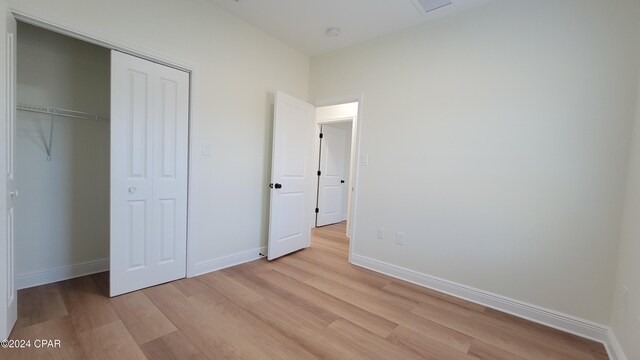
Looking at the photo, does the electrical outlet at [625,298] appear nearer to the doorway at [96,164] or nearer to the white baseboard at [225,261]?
the white baseboard at [225,261]

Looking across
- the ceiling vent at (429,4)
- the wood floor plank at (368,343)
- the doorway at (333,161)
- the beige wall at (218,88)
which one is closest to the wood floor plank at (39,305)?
the beige wall at (218,88)

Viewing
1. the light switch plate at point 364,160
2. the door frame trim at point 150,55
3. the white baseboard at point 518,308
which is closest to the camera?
the door frame trim at point 150,55

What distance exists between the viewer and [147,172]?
86.4 inches

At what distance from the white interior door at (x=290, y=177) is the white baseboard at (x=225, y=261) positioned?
21 cm

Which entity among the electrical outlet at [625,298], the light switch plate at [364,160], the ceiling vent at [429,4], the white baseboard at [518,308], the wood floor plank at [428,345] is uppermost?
the ceiling vent at [429,4]

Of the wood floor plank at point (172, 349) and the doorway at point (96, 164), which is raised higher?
the doorway at point (96, 164)

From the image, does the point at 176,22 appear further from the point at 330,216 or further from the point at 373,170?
the point at 330,216

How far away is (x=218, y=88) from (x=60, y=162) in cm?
156

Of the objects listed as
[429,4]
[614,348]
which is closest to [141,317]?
[614,348]

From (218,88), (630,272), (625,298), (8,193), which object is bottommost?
(625,298)

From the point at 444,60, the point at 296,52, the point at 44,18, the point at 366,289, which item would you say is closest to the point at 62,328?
the point at 44,18

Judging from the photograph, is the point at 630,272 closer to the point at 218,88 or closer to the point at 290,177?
the point at 290,177

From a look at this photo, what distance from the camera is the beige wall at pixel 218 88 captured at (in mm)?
2037

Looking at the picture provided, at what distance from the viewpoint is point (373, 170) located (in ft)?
9.74
